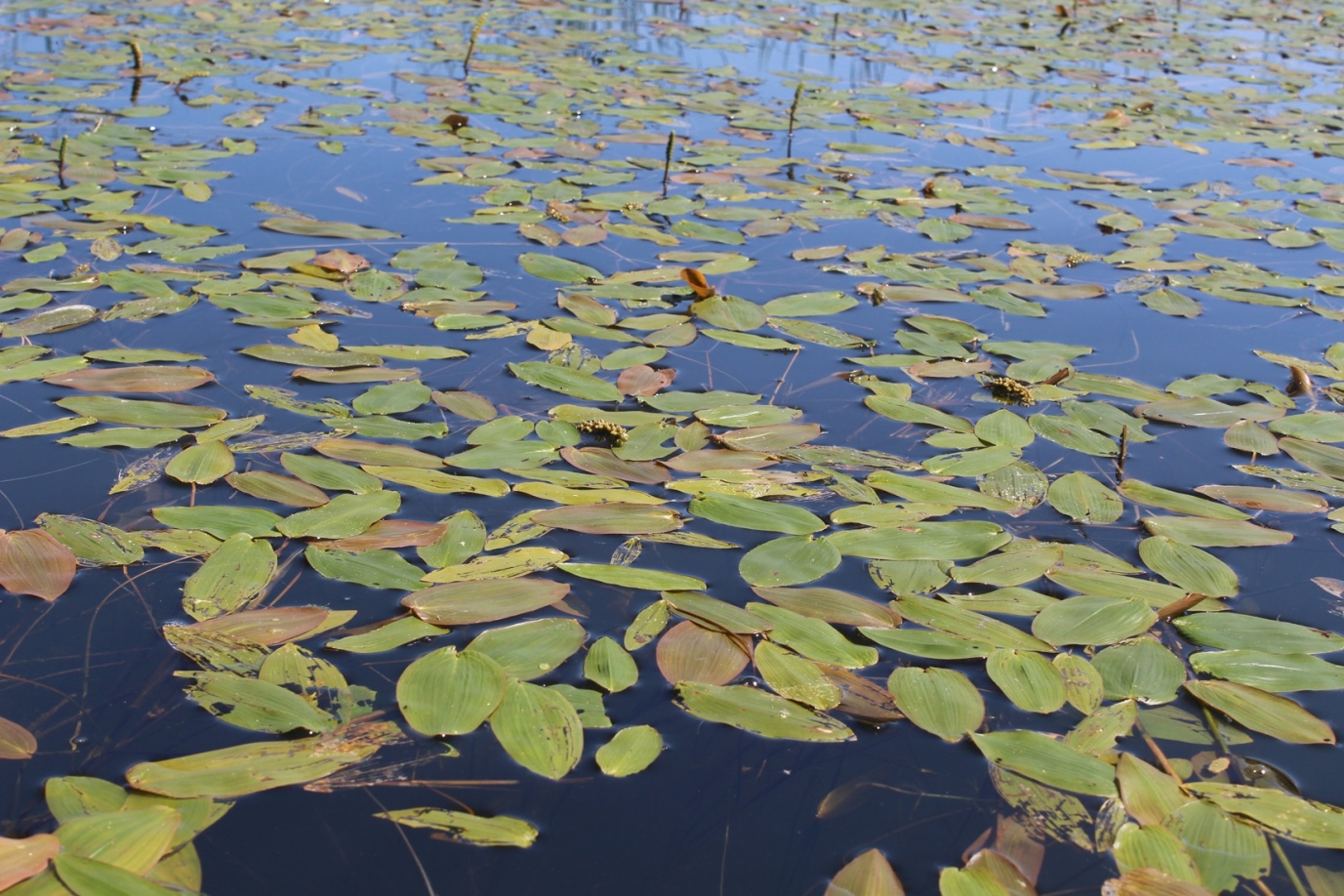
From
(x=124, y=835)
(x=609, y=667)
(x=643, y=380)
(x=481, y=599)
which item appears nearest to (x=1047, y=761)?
(x=609, y=667)

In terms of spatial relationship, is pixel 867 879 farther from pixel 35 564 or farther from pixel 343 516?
pixel 35 564

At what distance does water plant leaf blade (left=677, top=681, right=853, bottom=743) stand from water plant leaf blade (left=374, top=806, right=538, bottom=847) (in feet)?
0.99

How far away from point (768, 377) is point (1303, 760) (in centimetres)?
135

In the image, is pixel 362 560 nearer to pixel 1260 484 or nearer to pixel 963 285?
pixel 1260 484

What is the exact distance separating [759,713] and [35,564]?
114cm

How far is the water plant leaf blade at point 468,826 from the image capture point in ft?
4.07

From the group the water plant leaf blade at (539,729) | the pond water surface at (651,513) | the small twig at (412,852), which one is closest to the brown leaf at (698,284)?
the pond water surface at (651,513)

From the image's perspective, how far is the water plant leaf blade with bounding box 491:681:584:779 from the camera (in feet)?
4.44

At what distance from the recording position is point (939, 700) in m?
1.49

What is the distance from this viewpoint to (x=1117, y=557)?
185 cm

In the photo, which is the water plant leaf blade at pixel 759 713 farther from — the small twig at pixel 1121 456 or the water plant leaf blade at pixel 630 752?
the small twig at pixel 1121 456

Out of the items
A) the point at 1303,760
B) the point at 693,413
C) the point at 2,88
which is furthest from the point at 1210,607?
the point at 2,88

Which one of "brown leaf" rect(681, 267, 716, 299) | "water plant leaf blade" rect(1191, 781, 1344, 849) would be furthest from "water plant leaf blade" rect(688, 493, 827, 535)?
"brown leaf" rect(681, 267, 716, 299)

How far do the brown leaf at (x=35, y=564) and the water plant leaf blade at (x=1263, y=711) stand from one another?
5.58 ft
